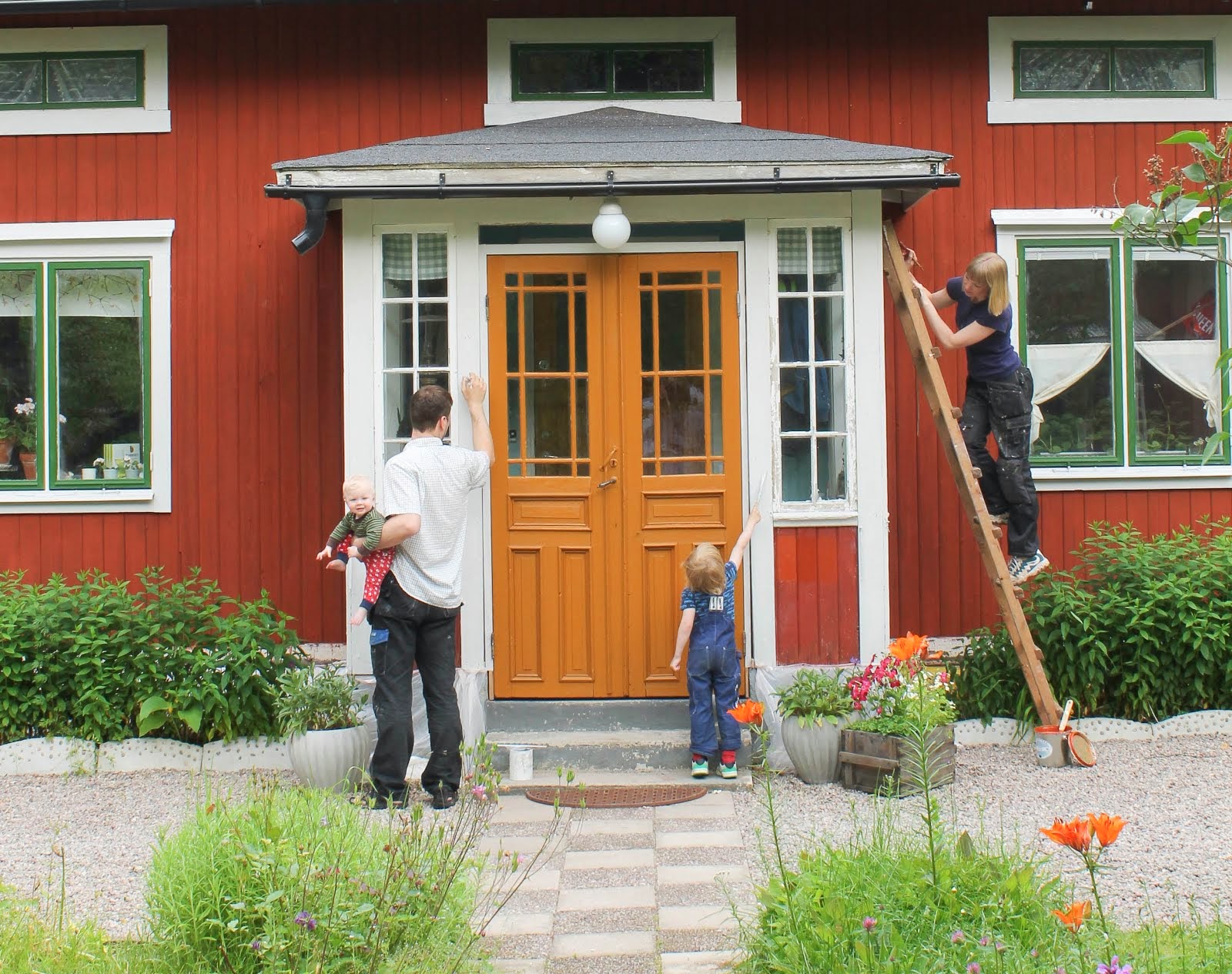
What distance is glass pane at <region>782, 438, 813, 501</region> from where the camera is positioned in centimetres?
674

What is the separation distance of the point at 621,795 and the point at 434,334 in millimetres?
2612

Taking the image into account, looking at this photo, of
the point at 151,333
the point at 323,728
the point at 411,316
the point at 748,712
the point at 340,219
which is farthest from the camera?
the point at 151,333

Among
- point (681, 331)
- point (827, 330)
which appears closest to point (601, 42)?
point (681, 331)

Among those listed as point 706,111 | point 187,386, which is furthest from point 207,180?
point 706,111

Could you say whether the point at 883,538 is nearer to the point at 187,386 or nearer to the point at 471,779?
the point at 471,779

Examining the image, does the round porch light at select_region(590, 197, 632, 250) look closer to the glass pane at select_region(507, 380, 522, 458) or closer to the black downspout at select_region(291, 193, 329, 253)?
the glass pane at select_region(507, 380, 522, 458)

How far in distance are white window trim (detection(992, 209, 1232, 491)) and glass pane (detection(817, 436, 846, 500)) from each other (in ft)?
5.15

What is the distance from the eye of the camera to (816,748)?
235 inches

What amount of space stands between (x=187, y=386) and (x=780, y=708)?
4129 millimetres

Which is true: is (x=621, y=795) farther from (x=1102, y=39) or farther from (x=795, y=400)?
(x=1102, y=39)

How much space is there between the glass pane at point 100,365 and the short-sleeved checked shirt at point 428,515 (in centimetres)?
283

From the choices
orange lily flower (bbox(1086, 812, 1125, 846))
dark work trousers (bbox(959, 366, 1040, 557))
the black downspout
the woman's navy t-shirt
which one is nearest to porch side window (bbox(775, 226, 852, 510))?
the woman's navy t-shirt

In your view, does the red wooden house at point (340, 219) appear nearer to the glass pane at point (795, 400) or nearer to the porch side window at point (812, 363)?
the porch side window at point (812, 363)

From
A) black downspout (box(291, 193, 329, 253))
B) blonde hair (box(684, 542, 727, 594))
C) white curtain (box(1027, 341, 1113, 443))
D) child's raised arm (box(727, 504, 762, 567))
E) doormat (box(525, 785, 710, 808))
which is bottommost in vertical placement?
doormat (box(525, 785, 710, 808))
